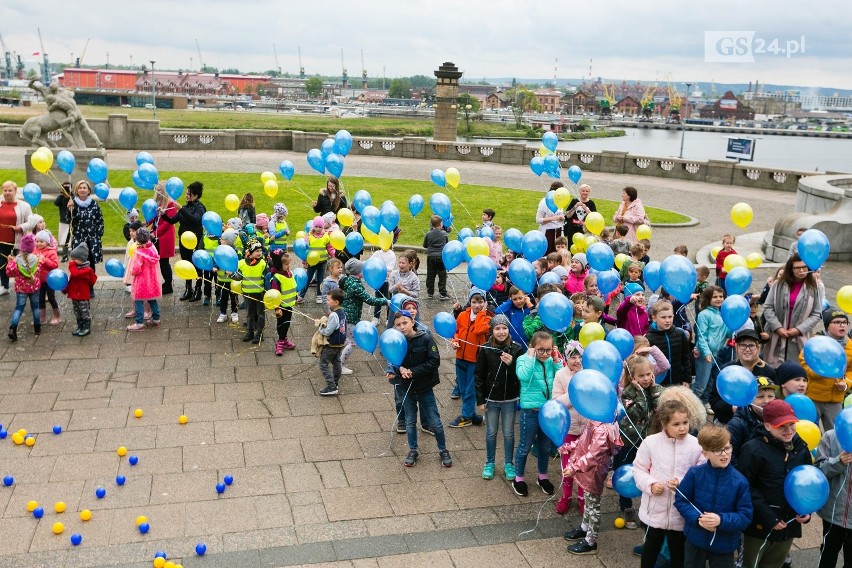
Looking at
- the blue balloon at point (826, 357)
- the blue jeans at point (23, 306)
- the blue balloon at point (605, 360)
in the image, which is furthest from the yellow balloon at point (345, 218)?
the blue balloon at point (826, 357)

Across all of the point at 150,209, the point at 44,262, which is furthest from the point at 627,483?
the point at 150,209

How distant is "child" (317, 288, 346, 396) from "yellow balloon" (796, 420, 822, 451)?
4932 mm

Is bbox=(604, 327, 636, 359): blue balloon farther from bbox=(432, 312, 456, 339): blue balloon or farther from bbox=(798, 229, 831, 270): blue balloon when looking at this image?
bbox=(798, 229, 831, 270): blue balloon

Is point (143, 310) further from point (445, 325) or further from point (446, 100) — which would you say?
point (446, 100)

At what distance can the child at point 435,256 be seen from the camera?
12.1 meters

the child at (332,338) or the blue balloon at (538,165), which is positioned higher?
the blue balloon at (538,165)

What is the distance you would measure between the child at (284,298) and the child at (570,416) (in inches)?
174

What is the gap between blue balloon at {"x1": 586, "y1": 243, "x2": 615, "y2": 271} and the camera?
9.18 metres

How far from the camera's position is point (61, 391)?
8719 mm

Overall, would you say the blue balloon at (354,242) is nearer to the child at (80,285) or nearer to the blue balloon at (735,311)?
the child at (80,285)

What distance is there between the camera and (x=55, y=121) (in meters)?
18.8

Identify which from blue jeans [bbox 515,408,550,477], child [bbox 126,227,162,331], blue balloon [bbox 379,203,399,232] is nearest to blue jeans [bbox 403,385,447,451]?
blue jeans [bbox 515,408,550,477]

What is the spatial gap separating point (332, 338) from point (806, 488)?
17.2 ft

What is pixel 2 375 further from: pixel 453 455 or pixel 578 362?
pixel 578 362
